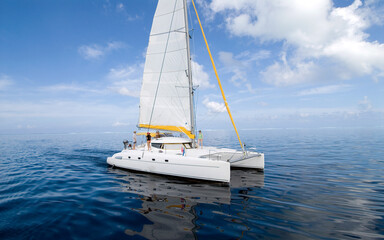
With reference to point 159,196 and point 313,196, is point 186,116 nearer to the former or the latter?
point 159,196

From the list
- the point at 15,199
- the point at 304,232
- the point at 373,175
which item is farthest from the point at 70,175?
the point at 373,175

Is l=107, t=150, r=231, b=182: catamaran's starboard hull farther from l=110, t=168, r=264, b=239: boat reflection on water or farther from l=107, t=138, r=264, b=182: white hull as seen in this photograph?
l=110, t=168, r=264, b=239: boat reflection on water

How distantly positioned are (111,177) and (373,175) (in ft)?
49.9

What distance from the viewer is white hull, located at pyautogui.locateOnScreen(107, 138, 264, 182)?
30.3 feet

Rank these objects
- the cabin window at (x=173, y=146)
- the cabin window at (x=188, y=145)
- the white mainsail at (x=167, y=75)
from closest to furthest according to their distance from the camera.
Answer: the cabin window at (x=173, y=146)
the cabin window at (x=188, y=145)
the white mainsail at (x=167, y=75)

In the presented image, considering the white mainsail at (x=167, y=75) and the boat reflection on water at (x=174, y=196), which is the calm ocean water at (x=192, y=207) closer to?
the boat reflection on water at (x=174, y=196)

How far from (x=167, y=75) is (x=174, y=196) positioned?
9.61m

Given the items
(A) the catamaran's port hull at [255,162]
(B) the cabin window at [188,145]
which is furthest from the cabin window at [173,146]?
(A) the catamaran's port hull at [255,162]

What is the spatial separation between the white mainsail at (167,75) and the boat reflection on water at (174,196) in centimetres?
484

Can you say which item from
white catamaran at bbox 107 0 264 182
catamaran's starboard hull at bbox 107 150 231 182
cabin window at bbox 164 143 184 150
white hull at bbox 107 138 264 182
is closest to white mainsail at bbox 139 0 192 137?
white catamaran at bbox 107 0 264 182

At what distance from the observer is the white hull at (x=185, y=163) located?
363 inches

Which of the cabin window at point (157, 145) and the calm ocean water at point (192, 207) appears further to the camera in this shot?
the cabin window at point (157, 145)

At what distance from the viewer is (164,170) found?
1038cm

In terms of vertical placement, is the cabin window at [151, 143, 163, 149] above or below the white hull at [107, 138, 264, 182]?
above
